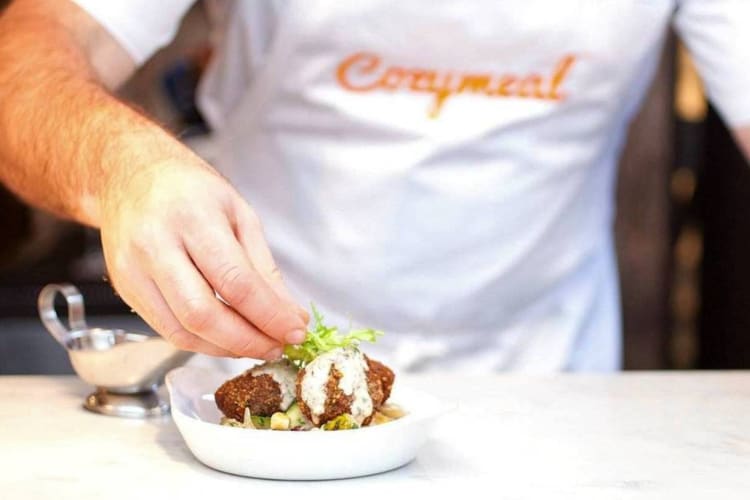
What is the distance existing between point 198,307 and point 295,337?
11 centimetres

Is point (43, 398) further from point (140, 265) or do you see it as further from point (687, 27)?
point (687, 27)

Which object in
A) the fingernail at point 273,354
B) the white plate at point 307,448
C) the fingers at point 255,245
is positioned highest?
the fingers at point 255,245

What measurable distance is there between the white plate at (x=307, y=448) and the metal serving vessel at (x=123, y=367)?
22cm

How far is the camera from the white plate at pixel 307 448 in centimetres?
120

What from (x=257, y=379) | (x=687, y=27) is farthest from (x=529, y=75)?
(x=257, y=379)

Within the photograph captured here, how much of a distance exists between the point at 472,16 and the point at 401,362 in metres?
0.52

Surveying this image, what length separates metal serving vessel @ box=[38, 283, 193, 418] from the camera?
4.91ft

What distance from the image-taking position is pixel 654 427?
57.8 inches

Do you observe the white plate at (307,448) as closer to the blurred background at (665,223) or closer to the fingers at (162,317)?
the fingers at (162,317)

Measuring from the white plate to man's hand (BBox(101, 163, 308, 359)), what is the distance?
93 millimetres

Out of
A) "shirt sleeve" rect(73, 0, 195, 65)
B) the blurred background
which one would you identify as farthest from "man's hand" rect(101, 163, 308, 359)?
the blurred background

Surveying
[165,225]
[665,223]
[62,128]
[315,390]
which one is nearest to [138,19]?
[62,128]

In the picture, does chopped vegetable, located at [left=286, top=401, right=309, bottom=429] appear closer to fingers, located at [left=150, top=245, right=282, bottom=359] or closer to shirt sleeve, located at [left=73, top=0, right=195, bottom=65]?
fingers, located at [left=150, top=245, right=282, bottom=359]

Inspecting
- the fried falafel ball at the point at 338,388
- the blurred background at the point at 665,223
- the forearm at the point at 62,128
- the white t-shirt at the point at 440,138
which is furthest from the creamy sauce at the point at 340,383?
the blurred background at the point at 665,223
